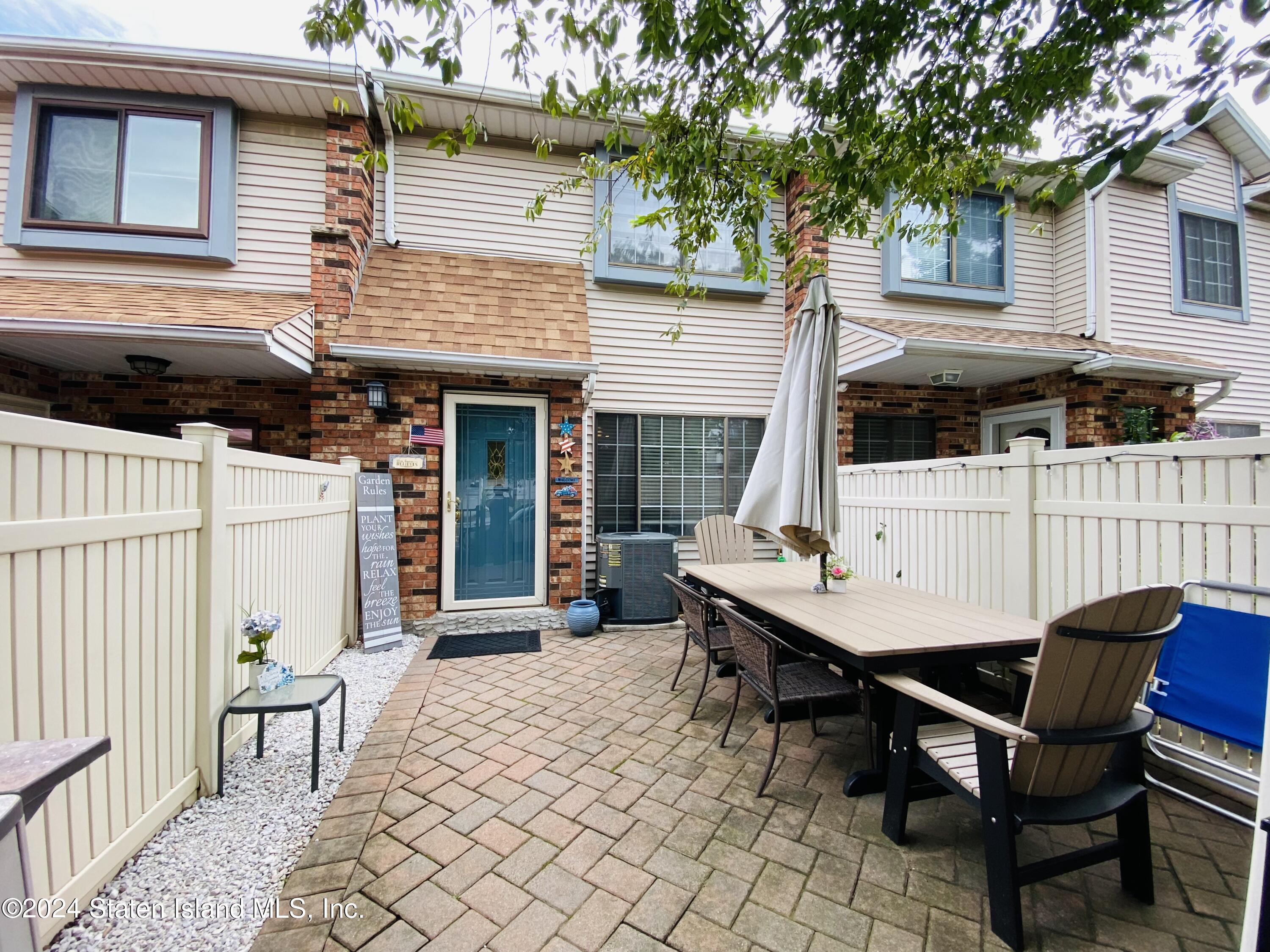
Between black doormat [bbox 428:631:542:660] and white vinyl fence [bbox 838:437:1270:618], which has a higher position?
white vinyl fence [bbox 838:437:1270:618]

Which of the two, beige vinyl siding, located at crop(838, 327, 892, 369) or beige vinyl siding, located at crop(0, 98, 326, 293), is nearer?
beige vinyl siding, located at crop(0, 98, 326, 293)

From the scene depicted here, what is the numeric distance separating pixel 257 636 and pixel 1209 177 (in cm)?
1142

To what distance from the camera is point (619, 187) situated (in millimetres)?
Answer: 5785

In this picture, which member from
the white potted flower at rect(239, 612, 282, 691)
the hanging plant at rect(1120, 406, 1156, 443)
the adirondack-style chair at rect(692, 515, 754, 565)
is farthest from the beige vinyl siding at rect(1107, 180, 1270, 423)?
the white potted flower at rect(239, 612, 282, 691)

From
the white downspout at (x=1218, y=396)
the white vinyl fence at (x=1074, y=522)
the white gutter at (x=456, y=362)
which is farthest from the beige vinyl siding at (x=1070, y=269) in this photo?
the white gutter at (x=456, y=362)

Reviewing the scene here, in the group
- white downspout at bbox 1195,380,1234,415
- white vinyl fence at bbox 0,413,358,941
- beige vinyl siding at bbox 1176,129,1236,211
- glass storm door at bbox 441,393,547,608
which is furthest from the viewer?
beige vinyl siding at bbox 1176,129,1236,211

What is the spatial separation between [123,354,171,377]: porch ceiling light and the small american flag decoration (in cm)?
203

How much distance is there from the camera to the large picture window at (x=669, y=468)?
579 cm

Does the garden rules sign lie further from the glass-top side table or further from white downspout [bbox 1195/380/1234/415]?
white downspout [bbox 1195/380/1234/415]

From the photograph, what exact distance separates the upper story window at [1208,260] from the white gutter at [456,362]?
782 centimetres

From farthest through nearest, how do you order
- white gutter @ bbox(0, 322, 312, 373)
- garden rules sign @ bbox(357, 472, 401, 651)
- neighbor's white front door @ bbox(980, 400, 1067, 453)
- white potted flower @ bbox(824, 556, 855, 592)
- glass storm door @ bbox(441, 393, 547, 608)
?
neighbor's white front door @ bbox(980, 400, 1067, 453)
glass storm door @ bbox(441, 393, 547, 608)
garden rules sign @ bbox(357, 472, 401, 651)
white gutter @ bbox(0, 322, 312, 373)
white potted flower @ bbox(824, 556, 855, 592)

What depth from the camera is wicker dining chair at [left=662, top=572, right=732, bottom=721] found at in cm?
293

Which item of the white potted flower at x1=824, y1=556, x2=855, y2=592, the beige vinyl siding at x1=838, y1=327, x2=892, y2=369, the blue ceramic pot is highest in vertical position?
the beige vinyl siding at x1=838, y1=327, x2=892, y2=369

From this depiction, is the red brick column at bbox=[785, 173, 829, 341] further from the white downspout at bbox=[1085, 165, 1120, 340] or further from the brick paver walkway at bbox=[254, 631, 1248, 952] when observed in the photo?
the brick paver walkway at bbox=[254, 631, 1248, 952]
